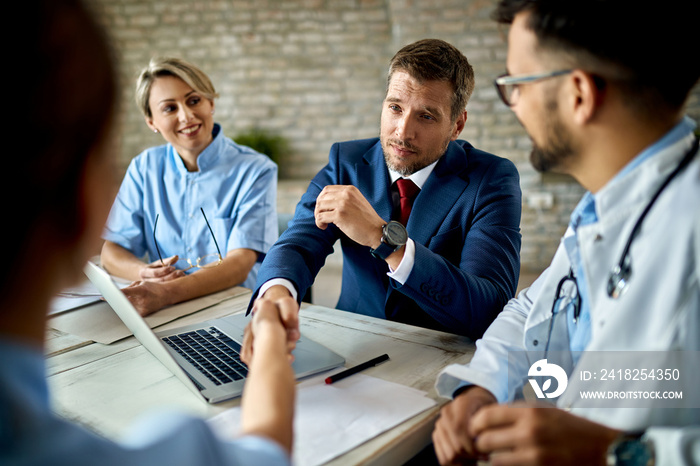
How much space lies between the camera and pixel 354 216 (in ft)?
4.78

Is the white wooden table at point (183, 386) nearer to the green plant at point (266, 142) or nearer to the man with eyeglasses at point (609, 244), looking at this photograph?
the man with eyeglasses at point (609, 244)

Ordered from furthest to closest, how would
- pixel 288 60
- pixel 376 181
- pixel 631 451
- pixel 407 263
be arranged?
1. pixel 288 60
2. pixel 376 181
3. pixel 407 263
4. pixel 631 451

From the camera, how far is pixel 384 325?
145 cm

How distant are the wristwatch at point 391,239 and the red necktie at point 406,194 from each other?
370mm

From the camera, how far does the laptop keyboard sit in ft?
3.70

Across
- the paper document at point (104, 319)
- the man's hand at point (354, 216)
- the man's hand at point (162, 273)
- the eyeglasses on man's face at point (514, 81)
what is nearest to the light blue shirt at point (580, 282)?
the eyeglasses on man's face at point (514, 81)

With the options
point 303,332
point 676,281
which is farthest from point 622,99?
point 303,332

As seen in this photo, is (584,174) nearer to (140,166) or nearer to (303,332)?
(303,332)

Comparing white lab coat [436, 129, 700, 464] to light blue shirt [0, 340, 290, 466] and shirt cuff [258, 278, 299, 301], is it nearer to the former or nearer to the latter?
light blue shirt [0, 340, 290, 466]

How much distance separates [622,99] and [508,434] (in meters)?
0.61

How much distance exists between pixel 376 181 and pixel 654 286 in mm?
1132

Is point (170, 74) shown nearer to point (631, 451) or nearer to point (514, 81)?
point (514, 81)

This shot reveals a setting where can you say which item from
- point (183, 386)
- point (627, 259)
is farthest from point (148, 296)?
point (627, 259)

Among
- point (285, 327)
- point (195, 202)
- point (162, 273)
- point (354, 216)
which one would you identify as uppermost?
point (354, 216)
